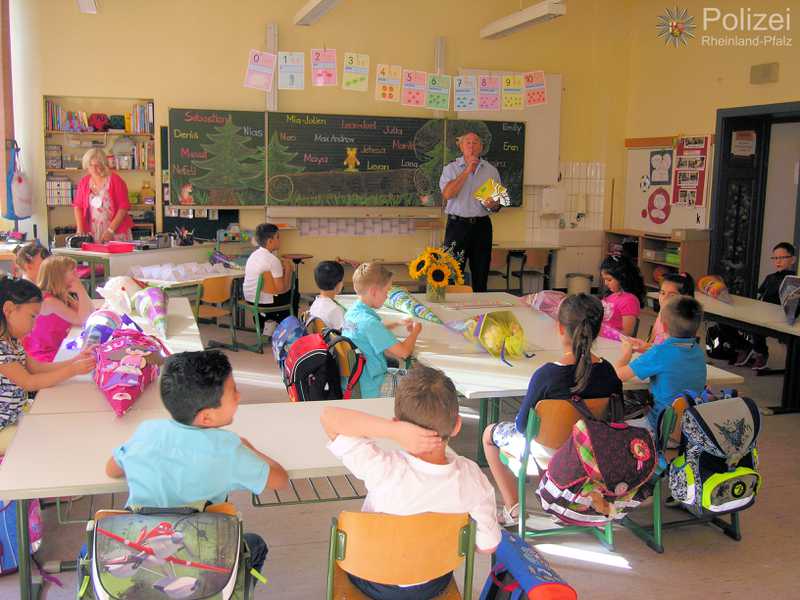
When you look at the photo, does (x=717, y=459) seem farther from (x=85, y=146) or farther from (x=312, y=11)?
(x=85, y=146)

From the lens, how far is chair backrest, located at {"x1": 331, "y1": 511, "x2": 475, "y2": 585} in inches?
73.9

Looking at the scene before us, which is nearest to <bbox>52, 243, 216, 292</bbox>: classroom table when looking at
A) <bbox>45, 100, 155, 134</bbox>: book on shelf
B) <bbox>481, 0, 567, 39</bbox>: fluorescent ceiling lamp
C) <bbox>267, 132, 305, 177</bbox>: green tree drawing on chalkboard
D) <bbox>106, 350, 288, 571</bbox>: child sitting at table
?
<bbox>267, 132, 305, 177</bbox>: green tree drawing on chalkboard

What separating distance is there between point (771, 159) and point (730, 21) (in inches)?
57.1

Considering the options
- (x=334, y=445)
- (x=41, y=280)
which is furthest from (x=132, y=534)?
(x=41, y=280)

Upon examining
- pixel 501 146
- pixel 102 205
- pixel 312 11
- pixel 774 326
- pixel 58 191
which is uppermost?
pixel 312 11

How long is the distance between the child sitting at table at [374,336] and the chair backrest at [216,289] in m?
2.33

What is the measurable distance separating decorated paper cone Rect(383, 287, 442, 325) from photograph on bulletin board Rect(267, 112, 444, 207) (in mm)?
3939

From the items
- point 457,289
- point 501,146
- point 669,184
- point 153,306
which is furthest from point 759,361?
point 153,306

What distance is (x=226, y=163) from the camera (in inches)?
325

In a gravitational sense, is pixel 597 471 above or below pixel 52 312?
below

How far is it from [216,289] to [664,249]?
5129mm

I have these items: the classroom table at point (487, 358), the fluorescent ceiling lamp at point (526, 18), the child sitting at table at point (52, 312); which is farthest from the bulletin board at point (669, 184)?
the child sitting at table at point (52, 312)

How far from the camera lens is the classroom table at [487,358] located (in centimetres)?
331

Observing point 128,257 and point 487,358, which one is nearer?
point 487,358
